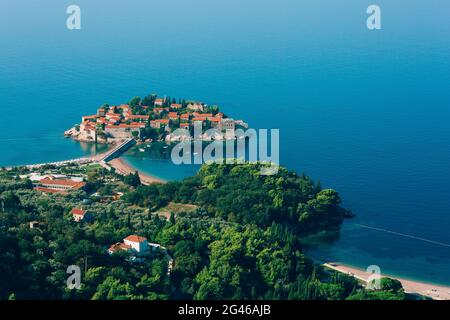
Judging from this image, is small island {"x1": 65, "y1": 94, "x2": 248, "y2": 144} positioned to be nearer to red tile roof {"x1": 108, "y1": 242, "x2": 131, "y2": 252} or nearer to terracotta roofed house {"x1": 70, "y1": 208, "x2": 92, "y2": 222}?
terracotta roofed house {"x1": 70, "y1": 208, "x2": 92, "y2": 222}

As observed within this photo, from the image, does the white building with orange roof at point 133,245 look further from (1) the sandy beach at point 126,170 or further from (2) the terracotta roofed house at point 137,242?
(1) the sandy beach at point 126,170

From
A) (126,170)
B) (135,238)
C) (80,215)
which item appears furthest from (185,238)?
(126,170)

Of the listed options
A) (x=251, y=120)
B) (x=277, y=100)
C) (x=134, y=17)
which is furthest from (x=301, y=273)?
(x=134, y=17)

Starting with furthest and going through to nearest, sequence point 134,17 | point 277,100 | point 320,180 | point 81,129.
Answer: point 134,17, point 277,100, point 81,129, point 320,180
